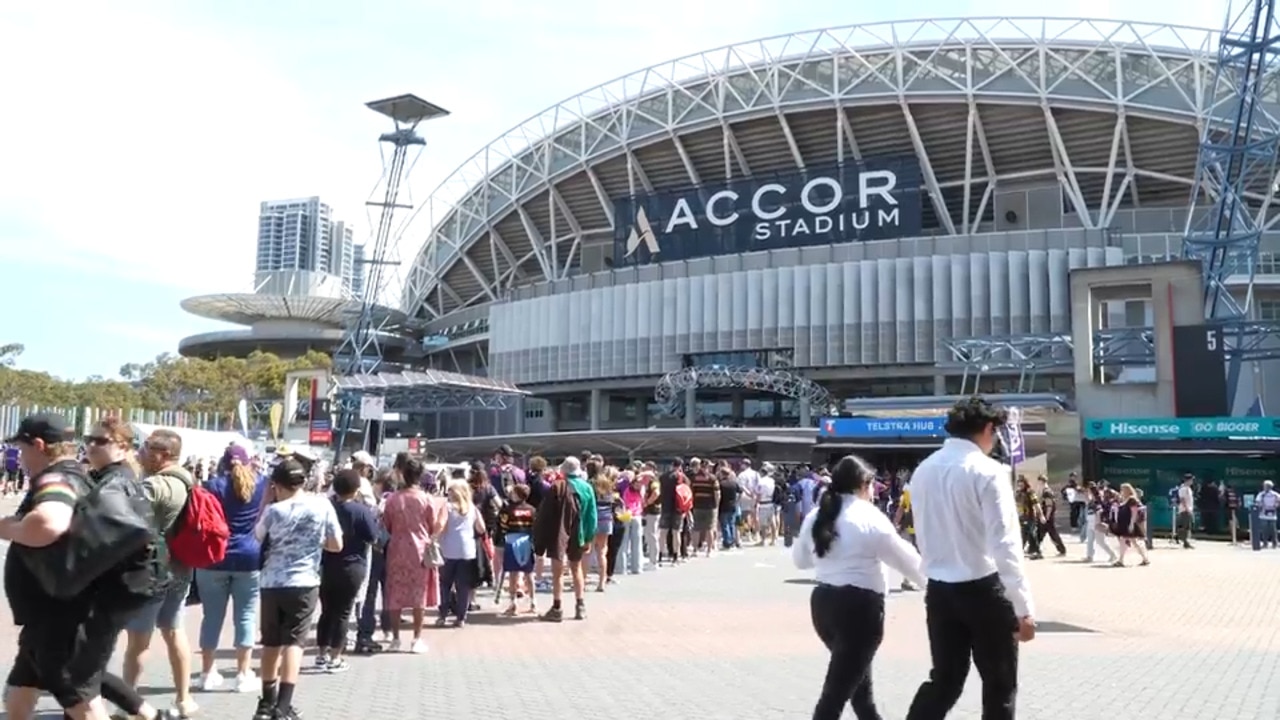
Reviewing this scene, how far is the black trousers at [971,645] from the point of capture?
504cm

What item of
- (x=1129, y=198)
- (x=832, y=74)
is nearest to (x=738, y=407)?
(x=832, y=74)

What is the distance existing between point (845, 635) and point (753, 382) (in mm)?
51326

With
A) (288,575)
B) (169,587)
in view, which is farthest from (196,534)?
(288,575)

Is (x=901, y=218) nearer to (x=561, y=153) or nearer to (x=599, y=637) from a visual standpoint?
(x=561, y=153)

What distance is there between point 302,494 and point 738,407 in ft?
186

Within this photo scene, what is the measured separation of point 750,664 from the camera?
951 cm

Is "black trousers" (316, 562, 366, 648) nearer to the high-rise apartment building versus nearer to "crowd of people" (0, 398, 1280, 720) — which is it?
"crowd of people" (0, 398, 1280, 720)

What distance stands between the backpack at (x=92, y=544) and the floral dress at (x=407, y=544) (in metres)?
5.24

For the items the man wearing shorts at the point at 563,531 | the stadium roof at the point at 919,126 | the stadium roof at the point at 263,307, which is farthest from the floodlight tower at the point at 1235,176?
the stadium roof at the point at 263,307

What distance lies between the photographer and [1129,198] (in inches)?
2391

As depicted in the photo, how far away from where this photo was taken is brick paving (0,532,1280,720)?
772 cm

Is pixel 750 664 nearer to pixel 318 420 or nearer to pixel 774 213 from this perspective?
pixel 318 420

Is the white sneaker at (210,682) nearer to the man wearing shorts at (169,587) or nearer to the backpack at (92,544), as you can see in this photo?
the man wearing shorts at (169,587)

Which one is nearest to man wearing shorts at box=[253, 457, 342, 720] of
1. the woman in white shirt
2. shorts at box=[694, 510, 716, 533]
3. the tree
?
the woman in white shirt
